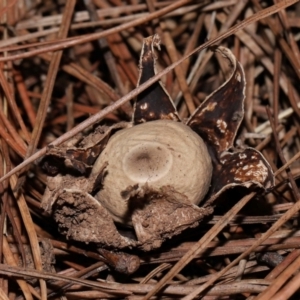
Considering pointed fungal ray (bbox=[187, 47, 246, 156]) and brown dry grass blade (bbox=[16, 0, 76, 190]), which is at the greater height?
brown dry grass blade (bbox=[16, 0, 76, 190])

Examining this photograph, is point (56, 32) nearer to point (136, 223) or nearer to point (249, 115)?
point (249, 115)

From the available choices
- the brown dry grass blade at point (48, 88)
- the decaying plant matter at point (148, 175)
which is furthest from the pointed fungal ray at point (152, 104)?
the brown dry grass blade at point (48, 88)

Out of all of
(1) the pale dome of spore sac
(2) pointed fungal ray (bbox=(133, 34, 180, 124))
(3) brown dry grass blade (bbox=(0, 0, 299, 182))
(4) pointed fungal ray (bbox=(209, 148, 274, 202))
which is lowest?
(4) pointed fungal ray (bbox=(209, 148, 274, 202))

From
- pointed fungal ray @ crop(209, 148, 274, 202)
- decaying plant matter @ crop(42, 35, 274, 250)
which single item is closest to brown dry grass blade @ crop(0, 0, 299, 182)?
decaying plant matter @ crop(42, 35, 274, 250)

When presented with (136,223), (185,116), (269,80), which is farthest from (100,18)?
(136,223)

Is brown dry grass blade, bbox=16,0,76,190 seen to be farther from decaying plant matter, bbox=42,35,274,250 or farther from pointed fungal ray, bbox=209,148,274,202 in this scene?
pointed fungal ray, bbox=209,148,274,202

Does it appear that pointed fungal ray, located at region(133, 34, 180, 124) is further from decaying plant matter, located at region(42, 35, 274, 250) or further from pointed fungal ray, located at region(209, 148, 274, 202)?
pointed fungal ray, located at region(209, 148, 274, 202)

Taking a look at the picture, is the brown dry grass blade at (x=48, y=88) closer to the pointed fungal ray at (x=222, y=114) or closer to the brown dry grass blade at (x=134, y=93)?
the brown dry grass blade at (x=134, y=93)

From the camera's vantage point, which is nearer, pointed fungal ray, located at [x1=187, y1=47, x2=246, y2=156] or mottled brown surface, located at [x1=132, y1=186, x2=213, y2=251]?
mottled brown surface, located at [x1=132, y1=186, x2=213, y2=251]
